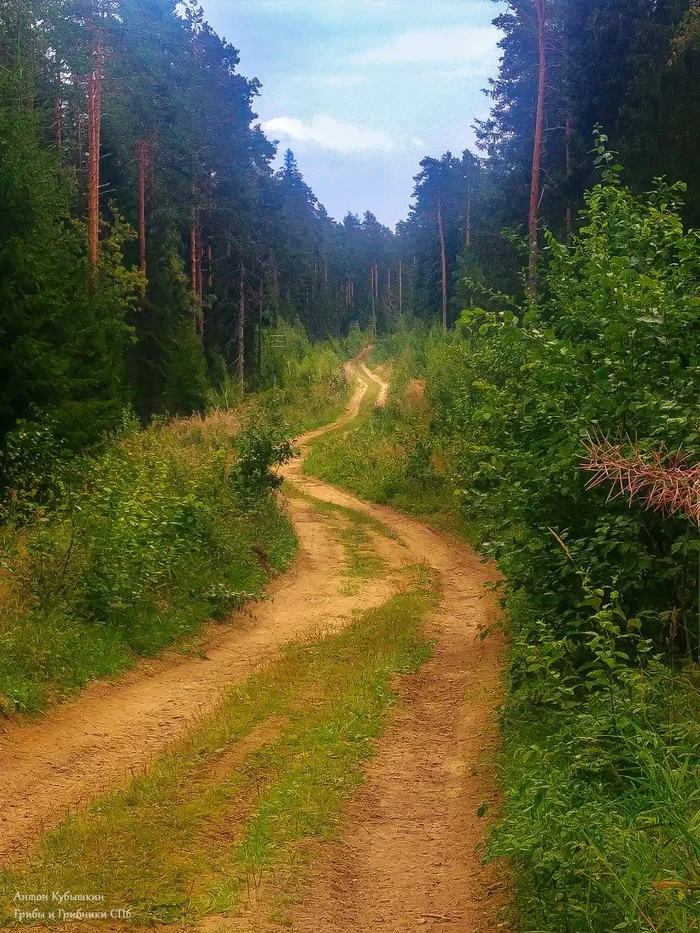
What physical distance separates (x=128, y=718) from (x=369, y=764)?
2.47m

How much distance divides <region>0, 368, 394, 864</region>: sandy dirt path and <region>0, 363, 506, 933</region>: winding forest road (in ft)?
0.05

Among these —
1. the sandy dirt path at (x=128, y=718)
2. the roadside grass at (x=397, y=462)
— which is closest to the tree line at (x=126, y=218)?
the sandy dirt path at (x=128, y=718)

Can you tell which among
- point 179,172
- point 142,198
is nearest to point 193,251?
point 179,172

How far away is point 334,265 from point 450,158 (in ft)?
90.9

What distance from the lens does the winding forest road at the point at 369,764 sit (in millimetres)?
4309

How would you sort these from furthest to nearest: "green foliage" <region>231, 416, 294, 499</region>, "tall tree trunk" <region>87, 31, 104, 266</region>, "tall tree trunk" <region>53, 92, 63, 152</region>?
"tall tree trunk" <region>53, 92, 63, 152</region> < "tall tree trunk" <region>87, 31, 104, 266</region> < "green foliage" <region>231, 416, 294, 499</region>

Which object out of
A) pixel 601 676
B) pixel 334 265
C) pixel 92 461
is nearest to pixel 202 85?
pixel 92 461

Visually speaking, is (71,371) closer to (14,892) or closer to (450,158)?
(14,892)

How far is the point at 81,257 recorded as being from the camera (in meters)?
21.1

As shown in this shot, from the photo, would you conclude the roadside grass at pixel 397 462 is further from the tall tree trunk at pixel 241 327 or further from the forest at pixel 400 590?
the tall tree trunk at pixel 241 327

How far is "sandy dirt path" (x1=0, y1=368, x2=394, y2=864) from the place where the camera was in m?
5.50

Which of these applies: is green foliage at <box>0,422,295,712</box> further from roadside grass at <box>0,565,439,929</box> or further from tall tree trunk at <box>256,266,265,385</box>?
tall tree trunk at <box>256,266,265,385</box>

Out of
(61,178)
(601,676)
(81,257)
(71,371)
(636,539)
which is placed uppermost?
(61,178)

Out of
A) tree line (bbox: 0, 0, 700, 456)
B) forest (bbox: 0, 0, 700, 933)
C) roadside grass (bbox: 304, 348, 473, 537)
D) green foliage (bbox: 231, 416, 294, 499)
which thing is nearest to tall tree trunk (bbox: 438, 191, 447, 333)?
tree line (bbox: 0, 0, 700, 456)
